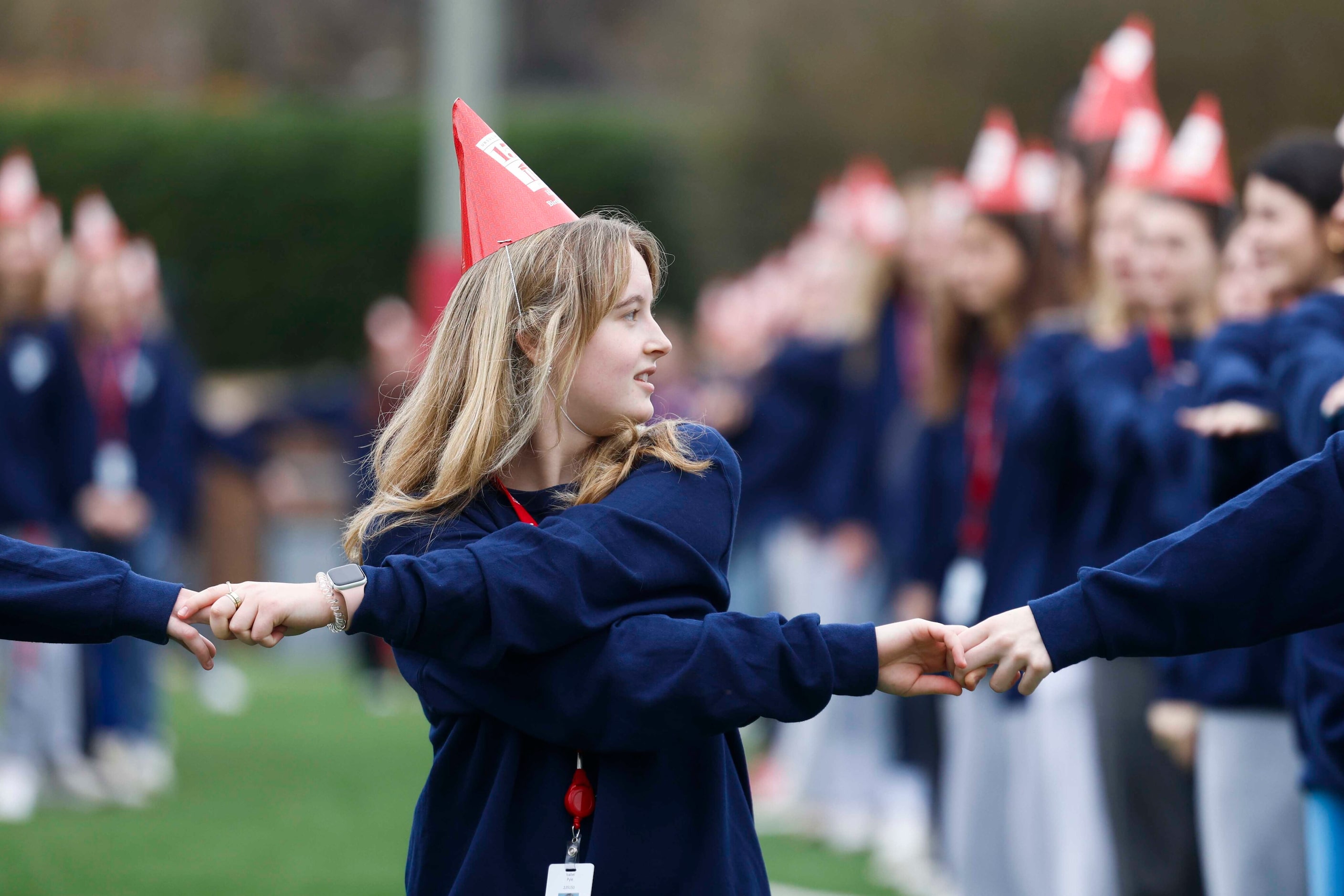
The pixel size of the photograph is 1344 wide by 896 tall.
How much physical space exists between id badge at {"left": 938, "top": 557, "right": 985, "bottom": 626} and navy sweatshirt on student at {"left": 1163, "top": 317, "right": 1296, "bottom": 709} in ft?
5.01

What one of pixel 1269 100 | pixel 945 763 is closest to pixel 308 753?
pixel 945 763

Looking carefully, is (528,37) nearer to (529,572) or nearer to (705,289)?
(705,289)

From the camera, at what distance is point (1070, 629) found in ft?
9.66

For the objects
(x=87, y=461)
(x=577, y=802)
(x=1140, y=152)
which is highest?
(x=87, y=461)

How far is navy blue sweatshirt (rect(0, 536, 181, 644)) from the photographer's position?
9.51ft

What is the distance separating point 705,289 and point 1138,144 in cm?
1811

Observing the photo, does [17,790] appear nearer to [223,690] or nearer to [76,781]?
[76,781]

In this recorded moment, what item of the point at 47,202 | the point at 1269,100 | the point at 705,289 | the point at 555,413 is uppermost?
the point at 705,289

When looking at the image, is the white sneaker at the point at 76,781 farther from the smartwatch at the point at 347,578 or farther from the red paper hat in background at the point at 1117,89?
the smartwatch at the point at 347,578

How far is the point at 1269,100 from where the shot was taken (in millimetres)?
13414

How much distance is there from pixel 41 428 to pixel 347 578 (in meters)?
5.82

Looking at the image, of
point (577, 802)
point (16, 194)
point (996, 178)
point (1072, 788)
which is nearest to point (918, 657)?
point (577, 802)

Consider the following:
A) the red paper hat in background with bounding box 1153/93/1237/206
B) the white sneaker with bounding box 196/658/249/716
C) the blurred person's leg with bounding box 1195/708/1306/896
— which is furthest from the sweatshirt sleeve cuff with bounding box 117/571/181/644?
the white sneaker with bounding box 196/658/249/716

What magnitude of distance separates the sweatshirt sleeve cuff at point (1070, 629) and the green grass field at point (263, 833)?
3.86 metres
